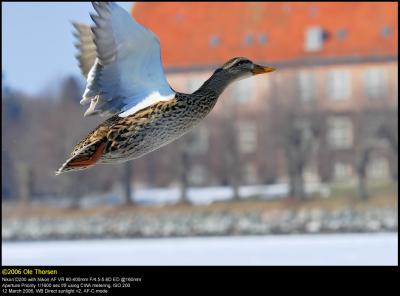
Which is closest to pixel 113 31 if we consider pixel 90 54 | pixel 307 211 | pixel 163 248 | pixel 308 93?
pixel 90 54

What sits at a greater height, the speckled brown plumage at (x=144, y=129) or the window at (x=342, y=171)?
the window at (x=342, y=171)

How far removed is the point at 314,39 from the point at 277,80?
3175 millimetres

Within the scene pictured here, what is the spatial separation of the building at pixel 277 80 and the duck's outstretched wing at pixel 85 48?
1768 cm

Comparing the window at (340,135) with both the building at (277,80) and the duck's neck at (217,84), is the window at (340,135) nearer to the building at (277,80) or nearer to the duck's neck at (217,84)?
the building at (277,80)

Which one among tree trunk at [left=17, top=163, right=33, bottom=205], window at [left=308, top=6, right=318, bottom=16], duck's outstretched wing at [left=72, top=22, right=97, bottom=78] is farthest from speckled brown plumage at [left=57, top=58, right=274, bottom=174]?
window at [left=308, top=6, right=318, bottom=16]

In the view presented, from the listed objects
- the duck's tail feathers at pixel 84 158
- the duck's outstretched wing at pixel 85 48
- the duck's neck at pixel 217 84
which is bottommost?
the duck's tail feathers at pixel 84 158

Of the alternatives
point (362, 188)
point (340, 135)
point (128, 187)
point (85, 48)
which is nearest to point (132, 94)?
point (85, 48)

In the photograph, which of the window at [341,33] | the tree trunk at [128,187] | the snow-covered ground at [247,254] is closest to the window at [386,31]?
the window at [341,33]

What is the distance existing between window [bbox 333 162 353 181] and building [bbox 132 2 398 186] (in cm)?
3

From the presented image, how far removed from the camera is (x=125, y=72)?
2738 mm

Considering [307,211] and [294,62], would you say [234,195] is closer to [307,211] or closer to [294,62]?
[307,211]

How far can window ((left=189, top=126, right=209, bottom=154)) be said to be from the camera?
2427 centimetres

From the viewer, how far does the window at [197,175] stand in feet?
79.2

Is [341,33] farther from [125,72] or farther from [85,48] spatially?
[125,72]
